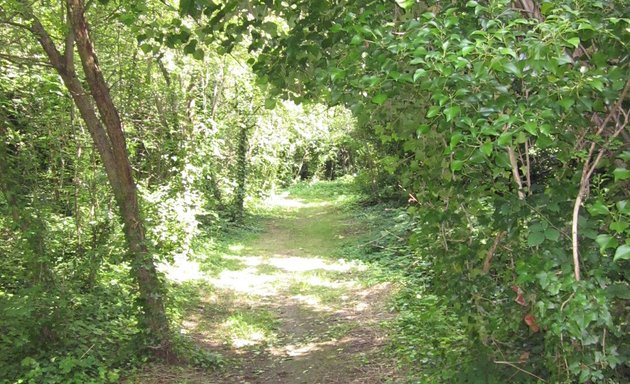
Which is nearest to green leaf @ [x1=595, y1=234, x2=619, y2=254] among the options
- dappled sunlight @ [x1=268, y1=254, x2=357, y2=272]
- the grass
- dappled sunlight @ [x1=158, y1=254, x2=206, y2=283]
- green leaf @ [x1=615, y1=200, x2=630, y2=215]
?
green leaf @ [x1=615, y1=200, x2=630, y2=215]

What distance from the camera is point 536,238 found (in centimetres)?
225

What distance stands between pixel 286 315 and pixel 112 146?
388 cm

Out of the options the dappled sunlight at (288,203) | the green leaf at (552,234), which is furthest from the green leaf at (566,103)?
the dappled sunlight at (288,203)

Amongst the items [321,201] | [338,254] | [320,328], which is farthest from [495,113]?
[321,201]

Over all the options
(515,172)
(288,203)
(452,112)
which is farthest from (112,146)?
(288,203)

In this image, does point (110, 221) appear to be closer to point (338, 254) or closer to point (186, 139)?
point (186, 139)

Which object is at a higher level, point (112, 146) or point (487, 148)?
point (112, 146)

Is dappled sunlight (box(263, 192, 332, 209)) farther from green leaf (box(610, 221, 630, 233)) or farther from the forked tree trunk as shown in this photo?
green leaf (box(610, 221, 630, 233))

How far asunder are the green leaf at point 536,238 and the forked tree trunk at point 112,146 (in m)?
4.22

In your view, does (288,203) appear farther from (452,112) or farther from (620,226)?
(620,226)

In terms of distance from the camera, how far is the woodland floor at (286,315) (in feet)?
18.8

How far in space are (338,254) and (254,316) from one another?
4287mm

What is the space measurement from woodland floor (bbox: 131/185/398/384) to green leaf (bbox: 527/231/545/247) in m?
3.21

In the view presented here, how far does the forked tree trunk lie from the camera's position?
527 centimetres
